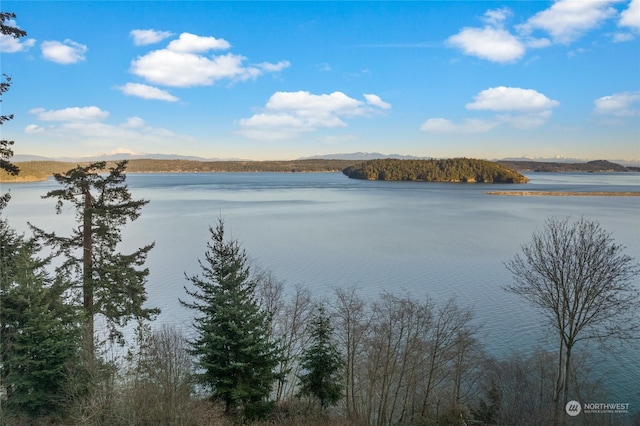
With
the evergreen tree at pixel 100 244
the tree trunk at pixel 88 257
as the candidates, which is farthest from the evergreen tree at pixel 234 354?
the tree trunk at pixel 88 257

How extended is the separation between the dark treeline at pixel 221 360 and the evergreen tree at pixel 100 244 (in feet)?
0.14

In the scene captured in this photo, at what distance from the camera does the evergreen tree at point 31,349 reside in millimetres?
9875

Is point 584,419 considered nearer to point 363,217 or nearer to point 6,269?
point 6,269

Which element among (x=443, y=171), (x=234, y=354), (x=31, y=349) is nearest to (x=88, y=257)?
(x=31, y=349)

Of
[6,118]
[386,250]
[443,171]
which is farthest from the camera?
[443,171]

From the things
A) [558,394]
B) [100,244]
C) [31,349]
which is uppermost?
[100,244]

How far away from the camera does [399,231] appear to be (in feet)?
142

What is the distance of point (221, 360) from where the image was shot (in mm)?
11016

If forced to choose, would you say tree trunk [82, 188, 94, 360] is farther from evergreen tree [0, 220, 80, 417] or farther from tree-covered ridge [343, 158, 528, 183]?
tree-covered ridge [343, 158, 528, 183]

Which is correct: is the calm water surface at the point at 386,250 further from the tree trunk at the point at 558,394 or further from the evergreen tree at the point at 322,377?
the evergreen tree at the point at 322,377

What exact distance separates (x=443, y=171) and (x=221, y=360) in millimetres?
150843

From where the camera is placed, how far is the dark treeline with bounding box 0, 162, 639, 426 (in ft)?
32.5

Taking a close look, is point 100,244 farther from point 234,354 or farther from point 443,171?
point 443,171

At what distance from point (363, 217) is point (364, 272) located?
2867cm
